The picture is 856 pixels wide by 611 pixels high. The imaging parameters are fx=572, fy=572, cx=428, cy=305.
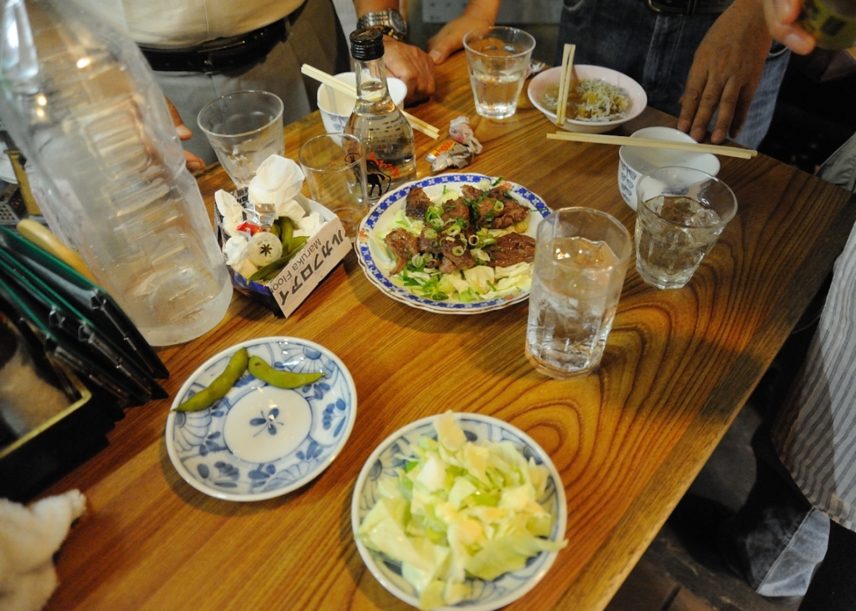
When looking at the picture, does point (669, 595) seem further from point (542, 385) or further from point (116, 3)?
point (116, 3)

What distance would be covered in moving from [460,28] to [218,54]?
29.5 inches

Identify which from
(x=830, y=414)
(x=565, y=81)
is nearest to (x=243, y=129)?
(x=565, y=81)

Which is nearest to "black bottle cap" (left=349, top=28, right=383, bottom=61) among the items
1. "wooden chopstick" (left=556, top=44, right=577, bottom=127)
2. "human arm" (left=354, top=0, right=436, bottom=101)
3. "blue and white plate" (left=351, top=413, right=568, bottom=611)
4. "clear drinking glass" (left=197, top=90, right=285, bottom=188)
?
"clear drinking glass" (left=197, top=90, right=285, bottom=188)

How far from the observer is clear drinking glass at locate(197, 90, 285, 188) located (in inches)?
49.3

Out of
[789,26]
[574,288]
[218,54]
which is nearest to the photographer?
[574,288]

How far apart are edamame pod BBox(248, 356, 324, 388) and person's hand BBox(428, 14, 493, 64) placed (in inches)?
48.0

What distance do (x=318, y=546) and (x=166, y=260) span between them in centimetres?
64

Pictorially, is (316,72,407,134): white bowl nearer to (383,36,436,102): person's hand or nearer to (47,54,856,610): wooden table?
(383,36,436,102): person's hand

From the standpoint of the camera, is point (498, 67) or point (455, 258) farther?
point (498, 67)

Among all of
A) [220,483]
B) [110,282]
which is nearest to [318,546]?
[220,483]

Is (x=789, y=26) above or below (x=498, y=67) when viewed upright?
above

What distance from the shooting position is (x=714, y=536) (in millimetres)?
1702

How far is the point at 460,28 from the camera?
183 cm

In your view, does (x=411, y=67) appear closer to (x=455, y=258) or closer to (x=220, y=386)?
(x=455, y=258)
